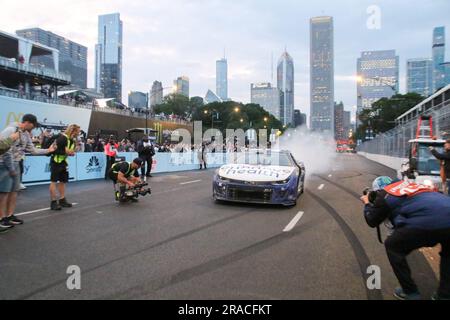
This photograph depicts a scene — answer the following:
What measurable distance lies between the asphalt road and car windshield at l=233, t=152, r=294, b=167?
5.39ft

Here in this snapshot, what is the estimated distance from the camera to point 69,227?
6.62m

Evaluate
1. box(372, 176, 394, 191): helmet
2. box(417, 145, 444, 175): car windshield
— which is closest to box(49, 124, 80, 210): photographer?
box(372, 176, 394, 191): helmet

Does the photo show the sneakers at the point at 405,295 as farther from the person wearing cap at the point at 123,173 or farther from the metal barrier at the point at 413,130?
the metal barrier at the point at 413,130

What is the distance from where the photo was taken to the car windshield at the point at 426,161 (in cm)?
1241

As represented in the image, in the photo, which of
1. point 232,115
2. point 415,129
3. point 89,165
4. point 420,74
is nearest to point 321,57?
point 232,115

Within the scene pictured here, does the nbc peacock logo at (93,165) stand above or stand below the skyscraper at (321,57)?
below

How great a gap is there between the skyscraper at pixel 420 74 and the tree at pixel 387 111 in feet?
57.7

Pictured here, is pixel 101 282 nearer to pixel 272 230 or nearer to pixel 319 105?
pixel 272 230

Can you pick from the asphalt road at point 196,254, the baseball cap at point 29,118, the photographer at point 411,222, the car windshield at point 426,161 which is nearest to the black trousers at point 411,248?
the photographer at point 411,222

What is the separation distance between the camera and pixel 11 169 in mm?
6340

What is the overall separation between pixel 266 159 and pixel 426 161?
595 centimetres

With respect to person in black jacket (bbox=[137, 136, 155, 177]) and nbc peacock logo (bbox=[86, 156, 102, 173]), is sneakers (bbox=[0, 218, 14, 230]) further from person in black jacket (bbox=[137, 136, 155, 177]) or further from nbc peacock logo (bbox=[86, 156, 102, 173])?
person in black jacket (bbox=[137, 136, 155, 177])

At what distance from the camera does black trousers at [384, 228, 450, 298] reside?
3402 millimetres

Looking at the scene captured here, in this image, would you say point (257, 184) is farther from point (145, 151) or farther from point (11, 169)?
point (145, 151)
